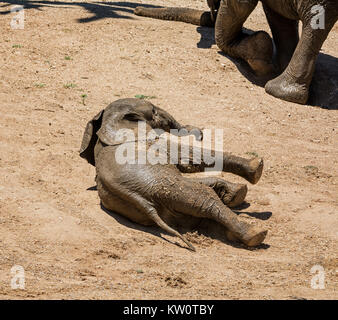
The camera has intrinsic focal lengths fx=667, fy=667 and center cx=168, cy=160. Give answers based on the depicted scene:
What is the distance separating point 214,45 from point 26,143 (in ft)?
16.4

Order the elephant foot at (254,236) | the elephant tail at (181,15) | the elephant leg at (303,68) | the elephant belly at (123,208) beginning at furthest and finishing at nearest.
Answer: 1. the elephant tail at (181,15)
2. the elephant leg at (303,68)
3. the elephant belly at (123,208)
4. the elephant foot at (254,236)

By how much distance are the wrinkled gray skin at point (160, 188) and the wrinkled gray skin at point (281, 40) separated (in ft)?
12.1

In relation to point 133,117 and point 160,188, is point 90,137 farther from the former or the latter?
point 160,188

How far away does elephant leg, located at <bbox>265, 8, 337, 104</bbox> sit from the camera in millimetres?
8992

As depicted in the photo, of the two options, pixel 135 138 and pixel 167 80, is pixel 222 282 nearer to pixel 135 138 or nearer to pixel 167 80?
pixel 135 138

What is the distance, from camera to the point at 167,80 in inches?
371

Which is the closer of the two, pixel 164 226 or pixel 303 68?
pixel 164 226

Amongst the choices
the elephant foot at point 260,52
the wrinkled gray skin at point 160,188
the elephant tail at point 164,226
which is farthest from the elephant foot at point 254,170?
the elephant foot at point 260,52

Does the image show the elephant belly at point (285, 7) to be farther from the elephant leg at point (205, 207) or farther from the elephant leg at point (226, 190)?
the elephant leg at point (205, 207)

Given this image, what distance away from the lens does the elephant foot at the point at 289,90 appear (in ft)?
30.3

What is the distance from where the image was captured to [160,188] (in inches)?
210

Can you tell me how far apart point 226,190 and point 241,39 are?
16.6 ft

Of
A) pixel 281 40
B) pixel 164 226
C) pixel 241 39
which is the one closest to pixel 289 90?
pixel 281 40

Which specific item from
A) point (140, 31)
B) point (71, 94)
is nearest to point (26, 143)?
point (71, 94)
